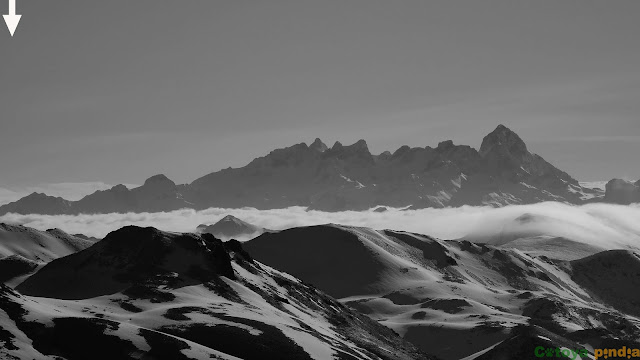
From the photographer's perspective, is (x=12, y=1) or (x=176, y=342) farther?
(x=176, y=342)

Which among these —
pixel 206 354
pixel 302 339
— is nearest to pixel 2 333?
pixel 206 354

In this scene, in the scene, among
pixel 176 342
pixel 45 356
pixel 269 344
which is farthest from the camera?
pixel 269 344

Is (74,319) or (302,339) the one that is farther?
(302,339)

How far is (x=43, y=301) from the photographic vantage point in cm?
18688

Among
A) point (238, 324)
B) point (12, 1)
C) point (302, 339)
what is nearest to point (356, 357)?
point (302, 339)

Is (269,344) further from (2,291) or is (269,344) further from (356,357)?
(2,291)

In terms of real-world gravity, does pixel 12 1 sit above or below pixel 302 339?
above

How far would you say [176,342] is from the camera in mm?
164625

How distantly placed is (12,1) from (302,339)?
92074 mm

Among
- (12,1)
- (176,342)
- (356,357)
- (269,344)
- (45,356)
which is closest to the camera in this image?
(12,1)

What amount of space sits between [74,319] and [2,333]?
16336 millimetres

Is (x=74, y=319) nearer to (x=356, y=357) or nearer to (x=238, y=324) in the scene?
(x=238, y=324)

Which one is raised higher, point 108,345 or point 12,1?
point 12,1

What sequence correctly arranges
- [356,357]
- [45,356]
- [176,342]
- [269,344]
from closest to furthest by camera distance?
[45,356]
[176,342]
[269,344]
[356,357]
